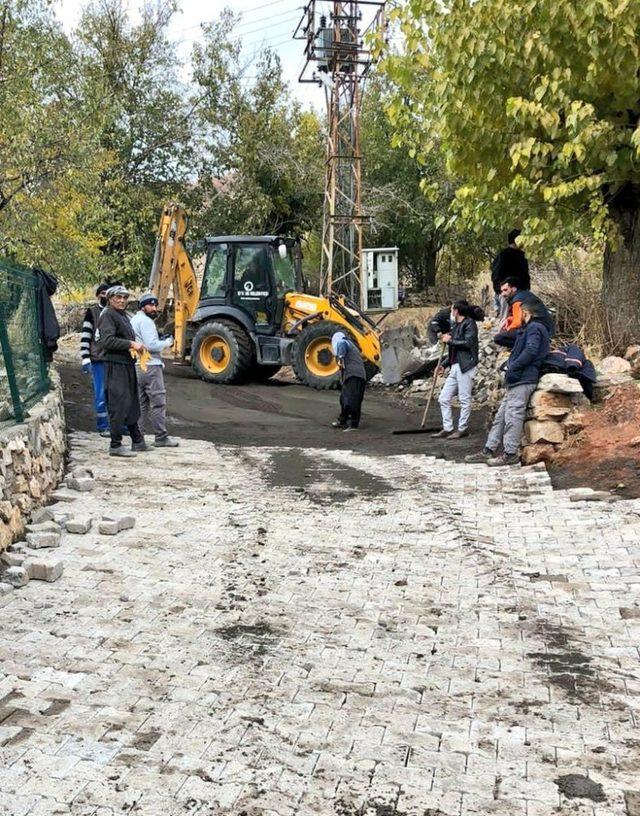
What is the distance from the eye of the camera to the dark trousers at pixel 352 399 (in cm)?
1141

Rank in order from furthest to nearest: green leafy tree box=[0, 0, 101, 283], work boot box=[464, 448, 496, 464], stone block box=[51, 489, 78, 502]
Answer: green leafy tree box=[0, 0, 101, 283]
work boot box=[464, 448, 496, 464]
stone block box=[51, 489, 78, 502]

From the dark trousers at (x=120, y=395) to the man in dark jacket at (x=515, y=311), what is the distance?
4082mm

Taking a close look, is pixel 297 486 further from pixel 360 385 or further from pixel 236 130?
pixel 236 130

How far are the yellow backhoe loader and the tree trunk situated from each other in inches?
203

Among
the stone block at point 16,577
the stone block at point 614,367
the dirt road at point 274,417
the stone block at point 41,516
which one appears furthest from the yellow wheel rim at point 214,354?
the stone block at point 16,577

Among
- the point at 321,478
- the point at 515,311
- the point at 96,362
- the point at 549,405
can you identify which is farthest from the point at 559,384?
the point at 96,362

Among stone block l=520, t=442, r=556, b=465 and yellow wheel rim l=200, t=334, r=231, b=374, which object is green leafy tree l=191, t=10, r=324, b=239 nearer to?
yellow wheel rim l=200, t=334, r=231, b=374

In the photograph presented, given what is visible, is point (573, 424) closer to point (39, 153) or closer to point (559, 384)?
point (559, 384)

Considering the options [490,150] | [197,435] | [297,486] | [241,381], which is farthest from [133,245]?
[297,486]

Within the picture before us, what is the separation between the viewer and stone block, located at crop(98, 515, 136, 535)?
6.05 m

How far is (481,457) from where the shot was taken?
9.16 metres

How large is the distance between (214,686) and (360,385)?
789 cm

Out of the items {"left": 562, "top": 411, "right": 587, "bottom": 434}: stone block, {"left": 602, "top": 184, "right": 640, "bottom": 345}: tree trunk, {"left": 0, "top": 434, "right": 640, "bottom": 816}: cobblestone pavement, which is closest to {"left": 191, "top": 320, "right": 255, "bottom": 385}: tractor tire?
{"left": 602, "top": 184, "right": 640, "bottom": 345}: tree trunk

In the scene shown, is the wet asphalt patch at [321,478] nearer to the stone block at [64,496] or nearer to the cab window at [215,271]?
the stone block at [64,496]
